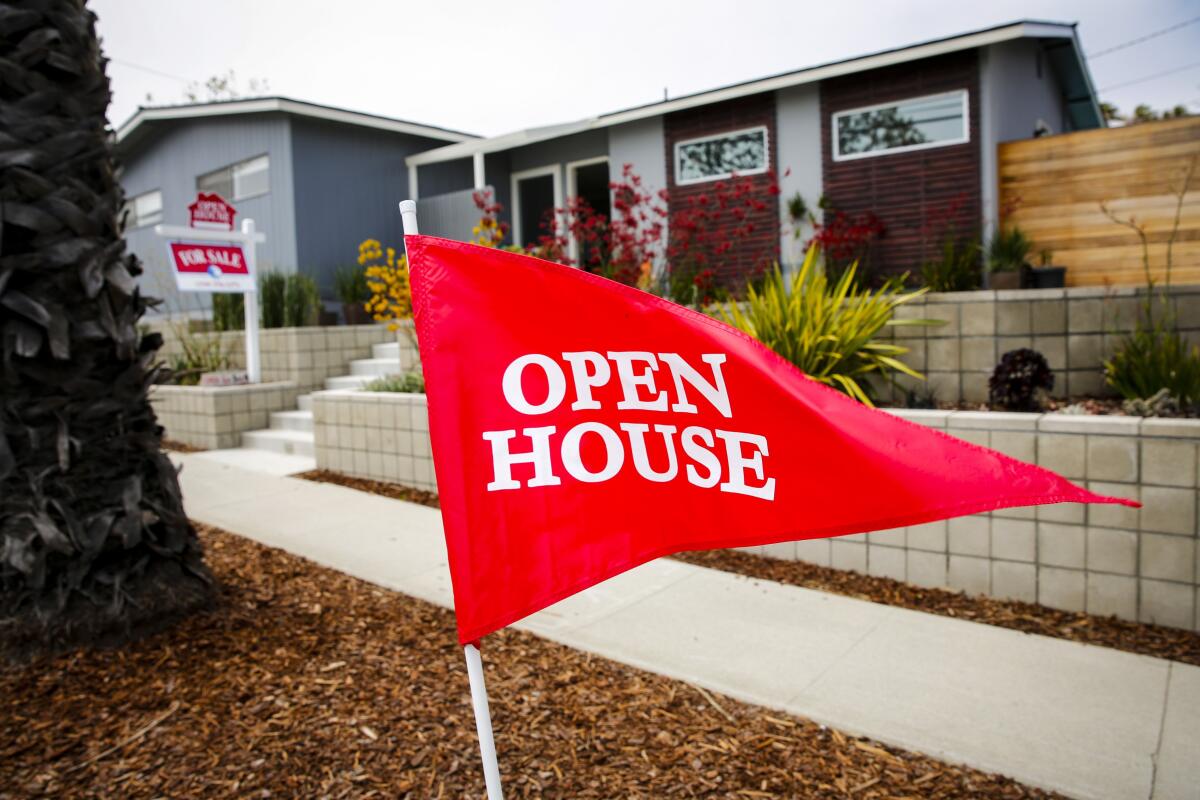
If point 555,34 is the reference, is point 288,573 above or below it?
below

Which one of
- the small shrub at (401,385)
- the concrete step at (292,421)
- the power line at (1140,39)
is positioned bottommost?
the concrete step at (292,421)

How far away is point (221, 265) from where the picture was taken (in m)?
9.91

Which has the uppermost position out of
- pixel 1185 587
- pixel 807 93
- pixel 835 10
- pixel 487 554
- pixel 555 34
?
pixel 555 34

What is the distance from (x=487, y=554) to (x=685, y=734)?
4.75ft

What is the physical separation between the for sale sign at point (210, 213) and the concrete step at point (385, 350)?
7.35ft

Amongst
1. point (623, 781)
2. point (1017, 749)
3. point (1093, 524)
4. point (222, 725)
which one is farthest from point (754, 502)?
point (1093, 524)

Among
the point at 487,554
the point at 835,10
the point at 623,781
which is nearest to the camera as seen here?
the point at 487,554

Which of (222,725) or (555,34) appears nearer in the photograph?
(222,725)

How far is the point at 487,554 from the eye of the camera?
5.89 feet

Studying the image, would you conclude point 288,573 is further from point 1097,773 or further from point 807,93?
point 807,93

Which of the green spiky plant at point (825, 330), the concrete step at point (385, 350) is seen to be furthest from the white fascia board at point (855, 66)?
the green spiky plant at point (825, 330)

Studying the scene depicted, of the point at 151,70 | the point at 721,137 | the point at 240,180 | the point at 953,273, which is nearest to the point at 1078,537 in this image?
the point at 953,273

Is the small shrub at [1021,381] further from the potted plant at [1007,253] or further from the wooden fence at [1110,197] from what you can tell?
the wooden fence at [1110,197]

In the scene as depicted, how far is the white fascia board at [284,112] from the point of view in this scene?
44.6 ft
